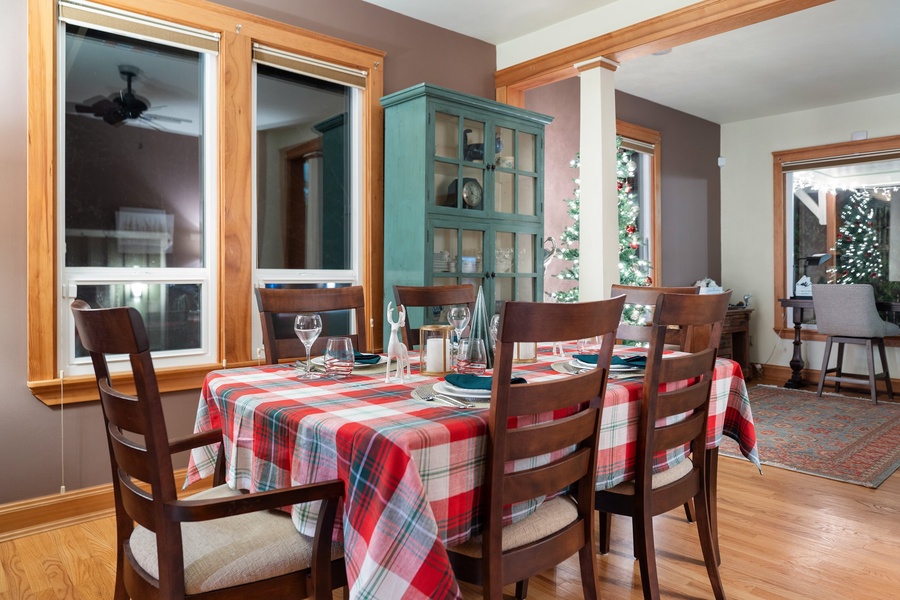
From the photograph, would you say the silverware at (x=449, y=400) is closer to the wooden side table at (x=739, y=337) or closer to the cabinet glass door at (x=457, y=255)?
the cabinet glass door at (x=457, y=255)

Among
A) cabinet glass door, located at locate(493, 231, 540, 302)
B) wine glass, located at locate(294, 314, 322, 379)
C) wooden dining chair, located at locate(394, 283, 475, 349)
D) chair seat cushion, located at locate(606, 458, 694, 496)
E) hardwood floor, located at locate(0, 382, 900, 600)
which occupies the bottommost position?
hardwood floor, located at locate(0, 382, 900, 600)

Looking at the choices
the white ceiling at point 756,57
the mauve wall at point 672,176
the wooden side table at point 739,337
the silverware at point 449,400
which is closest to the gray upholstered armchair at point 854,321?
the wooden side table at point 739,337

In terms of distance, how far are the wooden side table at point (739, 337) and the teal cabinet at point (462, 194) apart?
3040mm

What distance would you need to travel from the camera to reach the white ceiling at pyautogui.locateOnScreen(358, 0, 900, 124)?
3.88 metres

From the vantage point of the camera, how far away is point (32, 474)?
2.70 m

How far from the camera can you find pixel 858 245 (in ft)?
20.2

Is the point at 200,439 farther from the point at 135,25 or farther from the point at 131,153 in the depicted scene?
the point at 135,25

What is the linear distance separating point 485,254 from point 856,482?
7.55ft

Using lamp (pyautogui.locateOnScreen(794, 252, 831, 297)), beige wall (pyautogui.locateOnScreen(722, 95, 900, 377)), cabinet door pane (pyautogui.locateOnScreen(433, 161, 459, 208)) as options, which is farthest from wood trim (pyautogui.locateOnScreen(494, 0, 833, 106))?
lamp (pyautogui.locateOnScreen(794, 252, 831, 297))

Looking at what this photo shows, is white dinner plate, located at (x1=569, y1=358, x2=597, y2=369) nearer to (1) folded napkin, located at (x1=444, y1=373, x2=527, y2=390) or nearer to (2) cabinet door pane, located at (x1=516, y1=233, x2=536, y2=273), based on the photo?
(1) folded napkin, located at (x1=444, y1=373, x2=527, y2=390)

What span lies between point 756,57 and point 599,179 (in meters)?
2.03

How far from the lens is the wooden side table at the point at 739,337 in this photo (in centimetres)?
620

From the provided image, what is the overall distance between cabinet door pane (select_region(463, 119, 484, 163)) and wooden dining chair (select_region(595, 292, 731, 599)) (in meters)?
2.09

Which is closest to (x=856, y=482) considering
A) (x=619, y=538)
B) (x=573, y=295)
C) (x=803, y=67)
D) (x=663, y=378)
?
(x=619, y=538)
